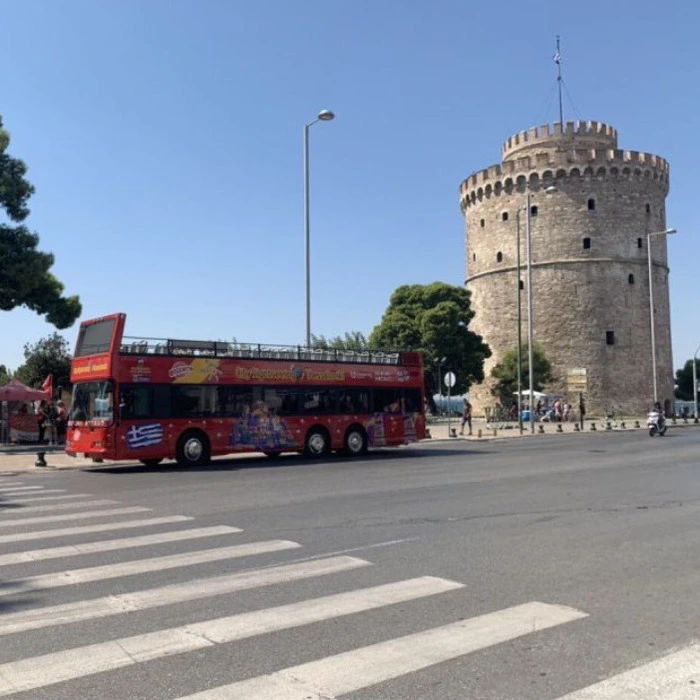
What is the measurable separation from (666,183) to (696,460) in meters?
52.1

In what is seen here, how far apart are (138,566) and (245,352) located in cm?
1363

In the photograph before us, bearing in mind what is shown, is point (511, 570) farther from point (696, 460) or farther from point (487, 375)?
point (487, 375)

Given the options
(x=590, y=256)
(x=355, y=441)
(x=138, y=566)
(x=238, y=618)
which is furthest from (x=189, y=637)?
(x=590, y=256)

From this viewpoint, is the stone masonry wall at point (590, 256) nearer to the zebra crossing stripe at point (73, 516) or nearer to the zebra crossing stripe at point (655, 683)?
the zebra crossing stripe at point (73, 516)

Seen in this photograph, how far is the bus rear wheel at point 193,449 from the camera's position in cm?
1895

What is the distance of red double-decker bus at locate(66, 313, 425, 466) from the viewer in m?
18.2

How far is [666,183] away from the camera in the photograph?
65000mm

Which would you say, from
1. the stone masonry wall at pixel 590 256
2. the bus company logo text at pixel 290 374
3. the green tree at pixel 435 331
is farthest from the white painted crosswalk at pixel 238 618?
the stone masonry wall at pixel 590 256

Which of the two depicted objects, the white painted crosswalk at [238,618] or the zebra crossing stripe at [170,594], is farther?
the zebra crossing stripe at [170,594]

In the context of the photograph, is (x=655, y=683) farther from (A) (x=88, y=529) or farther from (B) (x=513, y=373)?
(B) (x=513, y=373)

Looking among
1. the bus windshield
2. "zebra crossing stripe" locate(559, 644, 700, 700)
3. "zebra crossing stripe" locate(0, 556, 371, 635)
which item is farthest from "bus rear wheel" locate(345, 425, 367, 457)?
"zebra crossing stripe" locate(559, 644, 700, 700)

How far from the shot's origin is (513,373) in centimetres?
5784

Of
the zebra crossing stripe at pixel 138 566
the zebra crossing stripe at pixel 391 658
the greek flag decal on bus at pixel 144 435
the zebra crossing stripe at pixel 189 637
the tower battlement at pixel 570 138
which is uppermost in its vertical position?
the tower battlement at pixel 570 138

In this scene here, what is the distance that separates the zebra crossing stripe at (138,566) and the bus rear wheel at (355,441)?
1419 centimetres
